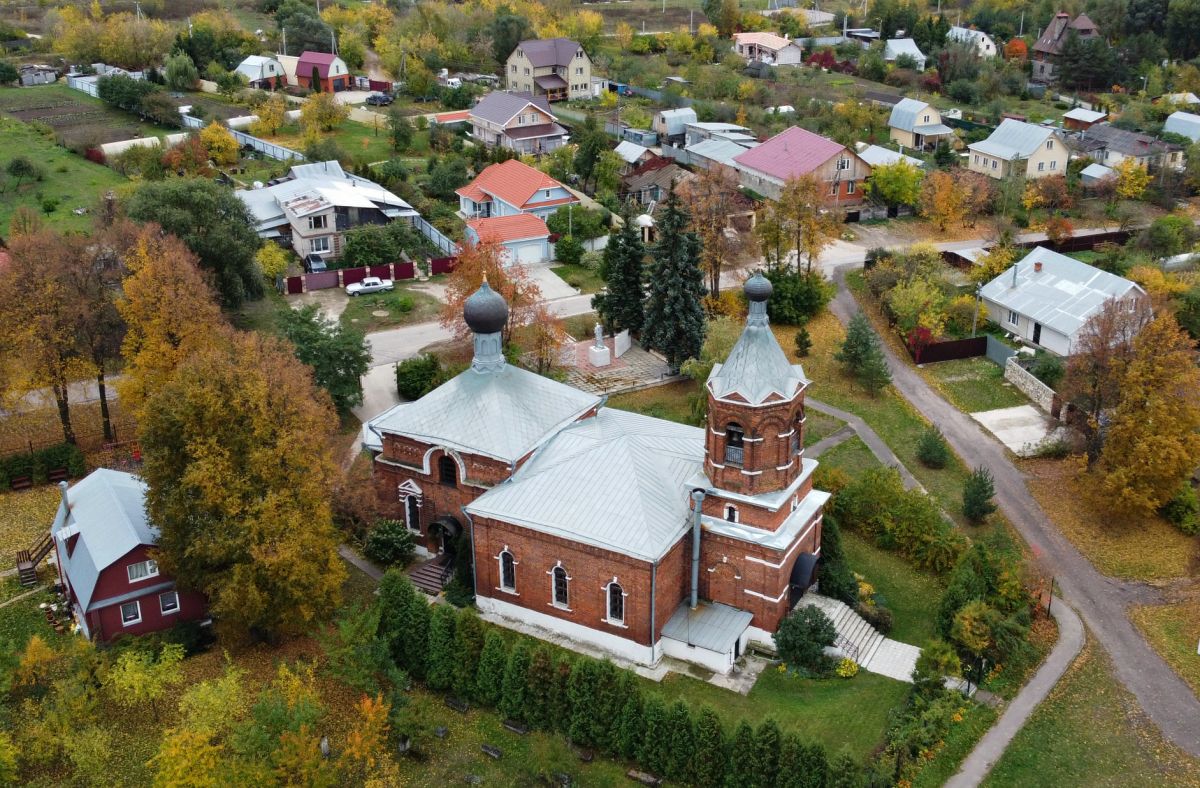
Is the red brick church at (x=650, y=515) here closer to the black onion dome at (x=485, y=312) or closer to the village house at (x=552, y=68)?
the black onion dome at (x=485, y=312)

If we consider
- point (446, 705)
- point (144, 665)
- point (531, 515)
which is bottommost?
point (446, 705)

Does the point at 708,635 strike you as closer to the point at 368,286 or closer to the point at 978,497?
the point at 978,497

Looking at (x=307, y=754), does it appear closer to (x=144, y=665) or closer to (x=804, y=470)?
(x=144, y=665)

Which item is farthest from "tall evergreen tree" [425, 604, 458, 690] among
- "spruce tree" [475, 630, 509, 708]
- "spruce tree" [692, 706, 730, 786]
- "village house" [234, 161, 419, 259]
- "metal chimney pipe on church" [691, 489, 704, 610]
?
"village house" [234, 161, 419, 259]

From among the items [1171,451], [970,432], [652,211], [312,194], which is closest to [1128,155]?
[652,211]

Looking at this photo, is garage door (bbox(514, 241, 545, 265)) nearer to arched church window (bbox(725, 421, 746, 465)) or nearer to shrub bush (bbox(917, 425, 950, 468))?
shrub bush (bbox(917, 425, 950, 468))

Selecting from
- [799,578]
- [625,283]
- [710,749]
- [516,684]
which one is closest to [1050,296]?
[625,283]
